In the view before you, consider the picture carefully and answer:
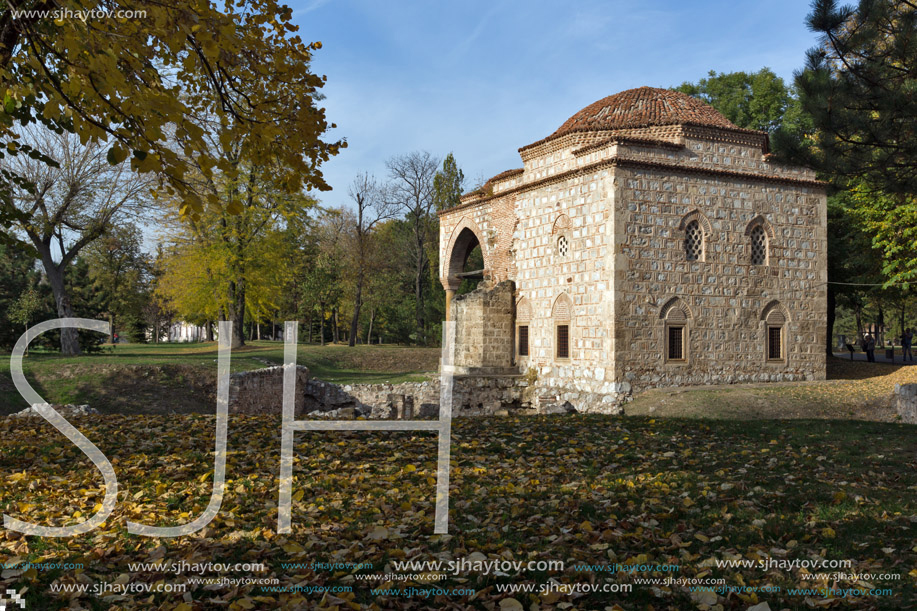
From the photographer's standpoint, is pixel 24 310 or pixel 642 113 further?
pixel 24 310

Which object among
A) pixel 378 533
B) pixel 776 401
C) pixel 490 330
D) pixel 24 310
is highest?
pixel 24 310

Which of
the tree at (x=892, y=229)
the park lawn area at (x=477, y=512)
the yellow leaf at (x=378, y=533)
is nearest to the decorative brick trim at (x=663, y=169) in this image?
the tree at (x=892, y=229)

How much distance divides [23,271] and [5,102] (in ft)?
125

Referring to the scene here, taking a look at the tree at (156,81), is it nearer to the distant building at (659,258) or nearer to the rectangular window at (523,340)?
the distant building at (659,258)

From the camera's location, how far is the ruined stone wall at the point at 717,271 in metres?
16.7

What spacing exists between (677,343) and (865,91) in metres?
9.26

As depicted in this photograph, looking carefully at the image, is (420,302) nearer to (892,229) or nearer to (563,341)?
(563,341)

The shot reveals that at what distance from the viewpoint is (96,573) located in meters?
3.68

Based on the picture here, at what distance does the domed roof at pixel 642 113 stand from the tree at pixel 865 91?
27.3ft

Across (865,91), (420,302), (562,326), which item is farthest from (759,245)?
(420,302)

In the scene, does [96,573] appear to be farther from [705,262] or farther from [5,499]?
[705,262]

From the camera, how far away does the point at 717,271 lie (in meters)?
17.6

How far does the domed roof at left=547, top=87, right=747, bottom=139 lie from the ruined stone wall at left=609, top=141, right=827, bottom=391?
1173 mm

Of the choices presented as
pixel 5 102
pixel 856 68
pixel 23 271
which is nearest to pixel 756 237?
pixel 856 68
